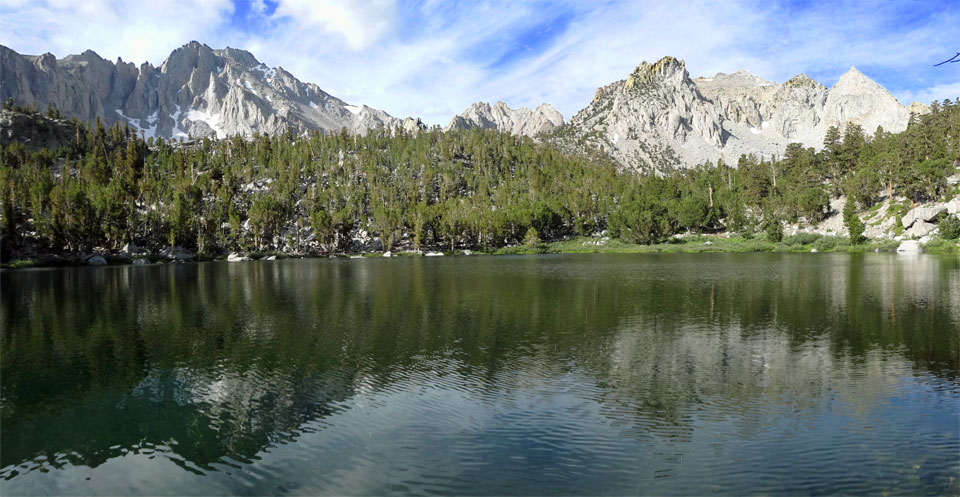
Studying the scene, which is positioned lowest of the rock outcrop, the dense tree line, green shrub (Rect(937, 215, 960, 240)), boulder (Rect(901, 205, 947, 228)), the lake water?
the lake water

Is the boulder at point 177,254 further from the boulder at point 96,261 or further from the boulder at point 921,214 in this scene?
the boulder at point 921,214

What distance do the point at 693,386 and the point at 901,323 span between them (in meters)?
19.5

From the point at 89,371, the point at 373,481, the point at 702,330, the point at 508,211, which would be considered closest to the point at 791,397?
the point at 702,330

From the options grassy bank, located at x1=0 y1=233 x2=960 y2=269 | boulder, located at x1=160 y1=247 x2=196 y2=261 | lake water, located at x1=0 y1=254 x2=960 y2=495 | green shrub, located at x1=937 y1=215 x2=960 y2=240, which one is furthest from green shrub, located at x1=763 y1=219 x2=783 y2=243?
boulder, located at x1=160 y1=247 x2=196 y2=261

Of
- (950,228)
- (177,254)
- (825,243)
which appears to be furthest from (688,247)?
(177,254)

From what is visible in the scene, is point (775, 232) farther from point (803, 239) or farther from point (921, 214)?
point (921, 214)

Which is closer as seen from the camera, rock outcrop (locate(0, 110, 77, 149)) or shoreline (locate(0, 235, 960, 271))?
shoreline (locate(0, 235, 960, 271))

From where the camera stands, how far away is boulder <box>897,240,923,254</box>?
95.6 m

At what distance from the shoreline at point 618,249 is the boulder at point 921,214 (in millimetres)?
5830

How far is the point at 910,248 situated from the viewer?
96438 millimetres

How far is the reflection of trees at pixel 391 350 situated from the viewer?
1639cm

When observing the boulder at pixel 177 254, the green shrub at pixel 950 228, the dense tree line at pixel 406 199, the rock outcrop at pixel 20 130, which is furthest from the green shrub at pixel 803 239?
the rock outcrop at pixel 20 130

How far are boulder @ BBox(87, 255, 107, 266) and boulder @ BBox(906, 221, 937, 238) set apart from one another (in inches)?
6596

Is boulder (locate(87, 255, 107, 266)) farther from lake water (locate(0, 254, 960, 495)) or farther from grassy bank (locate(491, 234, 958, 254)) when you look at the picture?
grassy bank (locate(491, 234, 958, 254))
